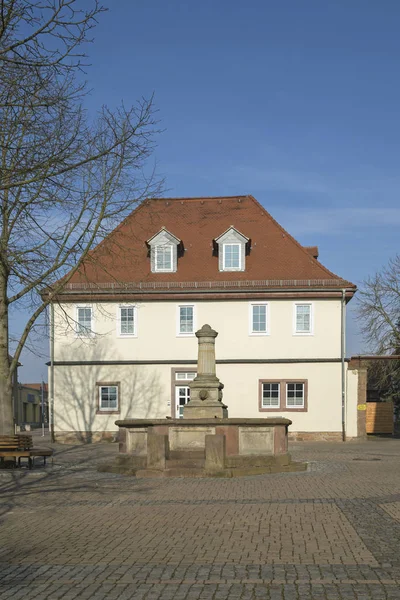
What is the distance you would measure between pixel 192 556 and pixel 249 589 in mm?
1686

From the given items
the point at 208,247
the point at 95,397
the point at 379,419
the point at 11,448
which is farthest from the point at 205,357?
the point at 379,419

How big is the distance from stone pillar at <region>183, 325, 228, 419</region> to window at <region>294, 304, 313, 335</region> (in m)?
12.6

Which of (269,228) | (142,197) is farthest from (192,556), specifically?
(269,228)

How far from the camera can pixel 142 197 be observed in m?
24.5

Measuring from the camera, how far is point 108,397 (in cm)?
3556

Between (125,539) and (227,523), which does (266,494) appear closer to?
(227,523)

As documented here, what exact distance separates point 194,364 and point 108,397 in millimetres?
3897

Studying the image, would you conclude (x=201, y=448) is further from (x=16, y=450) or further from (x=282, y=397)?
(x=282, y=397)

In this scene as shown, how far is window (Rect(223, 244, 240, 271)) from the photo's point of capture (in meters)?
36.4

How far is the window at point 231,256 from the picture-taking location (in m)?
36.4

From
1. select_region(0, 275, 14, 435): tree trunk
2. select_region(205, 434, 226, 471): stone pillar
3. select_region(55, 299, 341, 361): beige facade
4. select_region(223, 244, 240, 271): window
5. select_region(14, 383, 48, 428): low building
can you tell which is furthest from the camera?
select_region(14, 383, 48, 428): low building

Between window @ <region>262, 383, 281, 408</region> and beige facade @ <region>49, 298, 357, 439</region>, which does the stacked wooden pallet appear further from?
window @ <region>262, 383, 281, 408</region>

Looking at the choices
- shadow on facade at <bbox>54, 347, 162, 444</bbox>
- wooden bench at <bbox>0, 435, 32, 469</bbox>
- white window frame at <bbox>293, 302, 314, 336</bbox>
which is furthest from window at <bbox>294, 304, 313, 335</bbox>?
wooden bench at <bbox>0, 435, 32, 469</bbox>

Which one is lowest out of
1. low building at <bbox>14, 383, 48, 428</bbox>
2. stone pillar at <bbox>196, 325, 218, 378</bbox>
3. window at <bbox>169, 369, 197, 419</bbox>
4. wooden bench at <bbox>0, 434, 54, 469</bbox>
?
low building at <bbox>14, 383, 48, 428</bbox>
